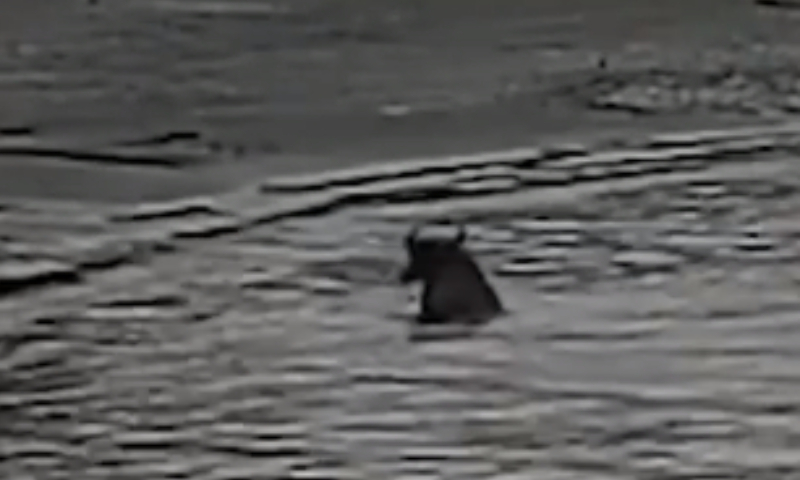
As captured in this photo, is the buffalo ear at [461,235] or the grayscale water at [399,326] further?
the buffalo ear at [461,235]

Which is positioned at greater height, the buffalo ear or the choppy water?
the buffalo ear

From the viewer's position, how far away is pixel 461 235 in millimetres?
688

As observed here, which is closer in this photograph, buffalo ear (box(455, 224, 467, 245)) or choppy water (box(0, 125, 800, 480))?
choppy water (box(0, 125, 800, 480))

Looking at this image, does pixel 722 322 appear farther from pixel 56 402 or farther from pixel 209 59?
pixel 209 59

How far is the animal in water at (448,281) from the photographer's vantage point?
0.63 metres

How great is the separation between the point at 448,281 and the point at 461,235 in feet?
0.13

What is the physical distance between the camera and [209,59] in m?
0.91

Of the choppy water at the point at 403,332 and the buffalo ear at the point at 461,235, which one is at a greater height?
the buffalo ear at the point at 461,235

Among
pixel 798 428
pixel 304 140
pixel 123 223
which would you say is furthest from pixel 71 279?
pixel 798 428

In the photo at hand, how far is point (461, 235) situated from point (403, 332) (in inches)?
3.1

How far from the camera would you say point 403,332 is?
2.04 feet

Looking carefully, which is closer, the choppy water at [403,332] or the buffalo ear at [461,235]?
the choppy water at [403,332]

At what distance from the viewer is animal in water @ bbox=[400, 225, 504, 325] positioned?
63cm

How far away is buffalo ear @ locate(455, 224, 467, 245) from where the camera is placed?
0.68 meters
